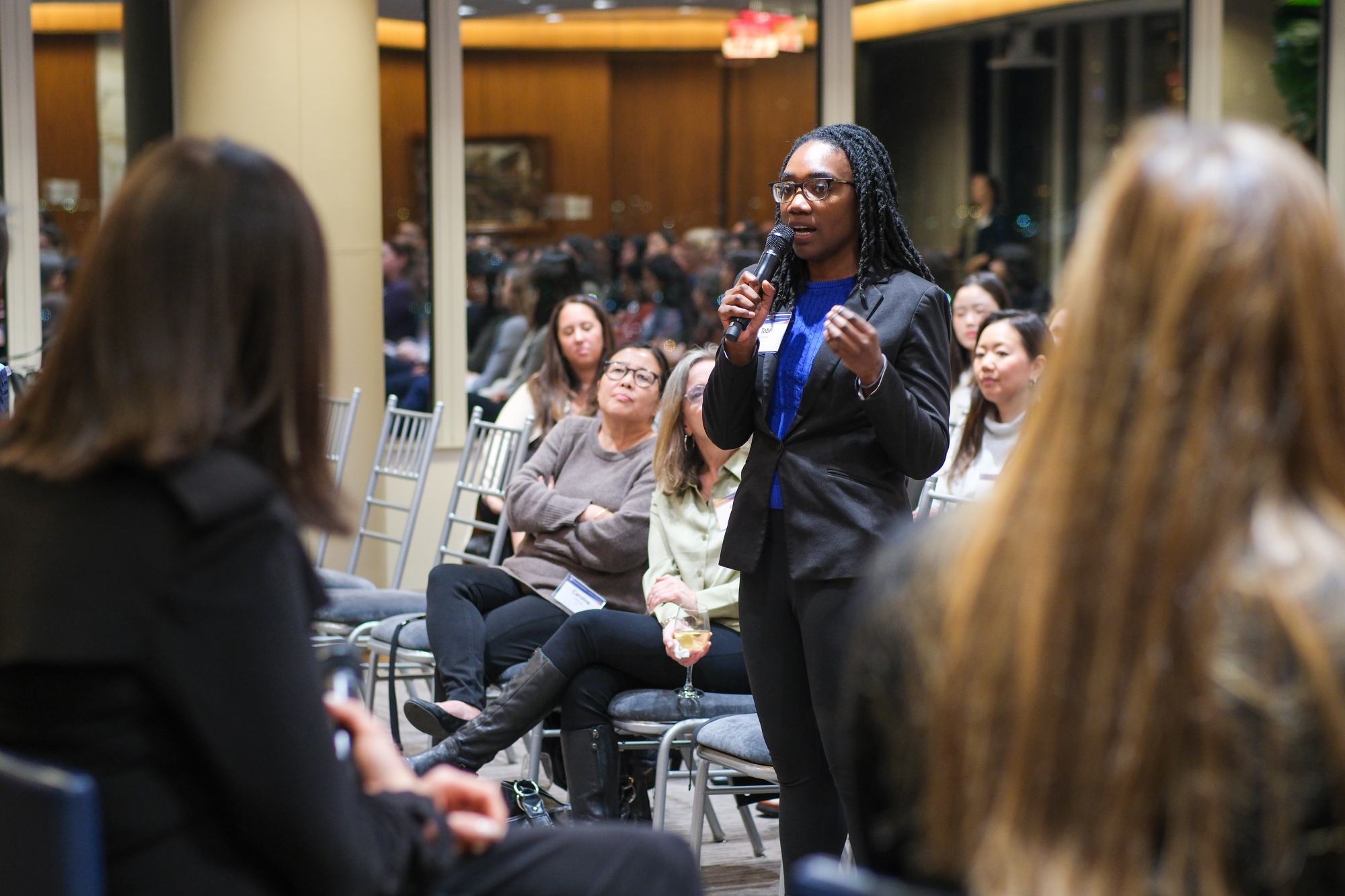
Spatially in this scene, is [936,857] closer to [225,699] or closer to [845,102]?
[225,699]

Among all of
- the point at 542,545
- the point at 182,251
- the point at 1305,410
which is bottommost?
the point at 542,545

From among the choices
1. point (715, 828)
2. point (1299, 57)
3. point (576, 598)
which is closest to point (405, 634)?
point (576, 598)

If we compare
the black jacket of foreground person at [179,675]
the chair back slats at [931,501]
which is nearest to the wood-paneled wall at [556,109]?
the chair back slats at [931,501]

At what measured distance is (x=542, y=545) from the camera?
3.91m

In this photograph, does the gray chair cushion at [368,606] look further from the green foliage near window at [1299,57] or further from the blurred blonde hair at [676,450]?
the green foliage near window at [1299,57]

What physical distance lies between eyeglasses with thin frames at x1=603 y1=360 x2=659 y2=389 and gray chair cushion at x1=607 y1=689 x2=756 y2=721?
3.23 feet

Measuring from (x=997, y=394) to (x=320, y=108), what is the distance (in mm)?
2956

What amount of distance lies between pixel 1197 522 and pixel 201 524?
79 centimetres

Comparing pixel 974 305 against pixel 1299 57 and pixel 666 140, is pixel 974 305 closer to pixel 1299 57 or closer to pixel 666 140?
pixel 666 140

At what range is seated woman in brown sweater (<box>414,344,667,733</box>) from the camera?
3.72 m

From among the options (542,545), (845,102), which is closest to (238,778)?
(542,545)

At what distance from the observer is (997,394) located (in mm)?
3953

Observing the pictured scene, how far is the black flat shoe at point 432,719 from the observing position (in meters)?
3.53

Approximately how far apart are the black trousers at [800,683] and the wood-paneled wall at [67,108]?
15.1 ft
